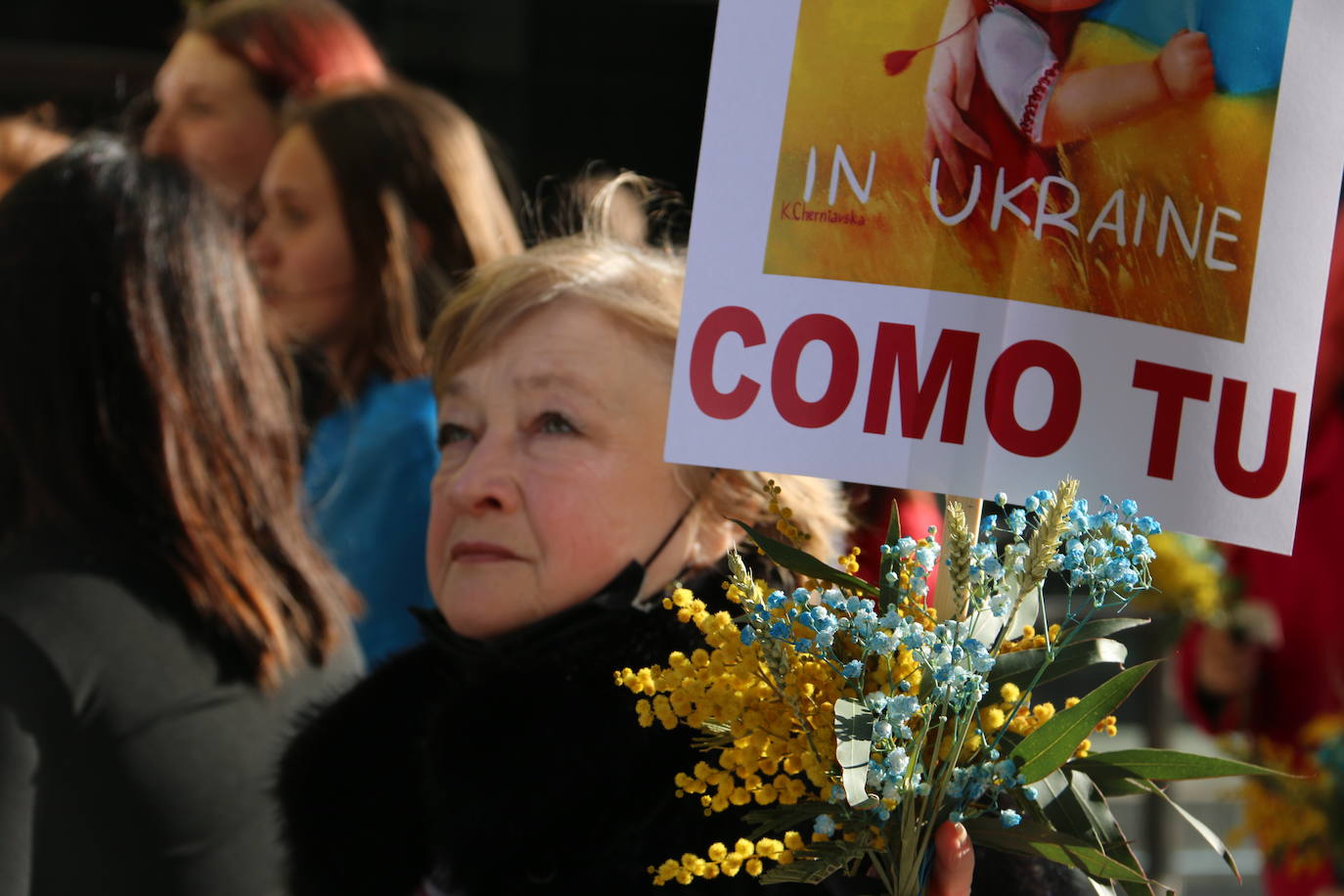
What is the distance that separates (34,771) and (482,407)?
2.23 feet

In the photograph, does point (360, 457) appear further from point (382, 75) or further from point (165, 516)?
point (382, 75)

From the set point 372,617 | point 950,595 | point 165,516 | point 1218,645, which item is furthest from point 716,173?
point 1218,645

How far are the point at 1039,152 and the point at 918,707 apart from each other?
0.49 m

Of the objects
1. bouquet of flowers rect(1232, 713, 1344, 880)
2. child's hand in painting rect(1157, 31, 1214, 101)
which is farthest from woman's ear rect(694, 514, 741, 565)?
bouquet of flowers rect(1232, 713, 1344, 880)

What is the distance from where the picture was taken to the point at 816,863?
43.9 inches

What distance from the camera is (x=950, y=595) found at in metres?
1.22

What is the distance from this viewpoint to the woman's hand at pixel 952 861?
45.2 inches

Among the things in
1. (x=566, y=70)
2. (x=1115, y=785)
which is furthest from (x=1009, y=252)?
(x=566, y=70)

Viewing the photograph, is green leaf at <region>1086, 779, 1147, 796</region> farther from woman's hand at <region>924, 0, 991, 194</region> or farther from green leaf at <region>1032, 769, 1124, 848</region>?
woman's hand at <region>924, 0, 991, 194</region>

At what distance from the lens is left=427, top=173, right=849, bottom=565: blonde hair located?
1727 millimetres

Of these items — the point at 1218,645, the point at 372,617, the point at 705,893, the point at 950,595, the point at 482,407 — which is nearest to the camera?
the point at 950,595

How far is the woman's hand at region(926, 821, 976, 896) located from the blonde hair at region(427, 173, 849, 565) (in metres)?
0.59

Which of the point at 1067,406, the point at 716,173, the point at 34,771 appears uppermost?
the point at 716,173

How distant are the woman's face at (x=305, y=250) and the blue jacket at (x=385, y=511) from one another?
0.26m
